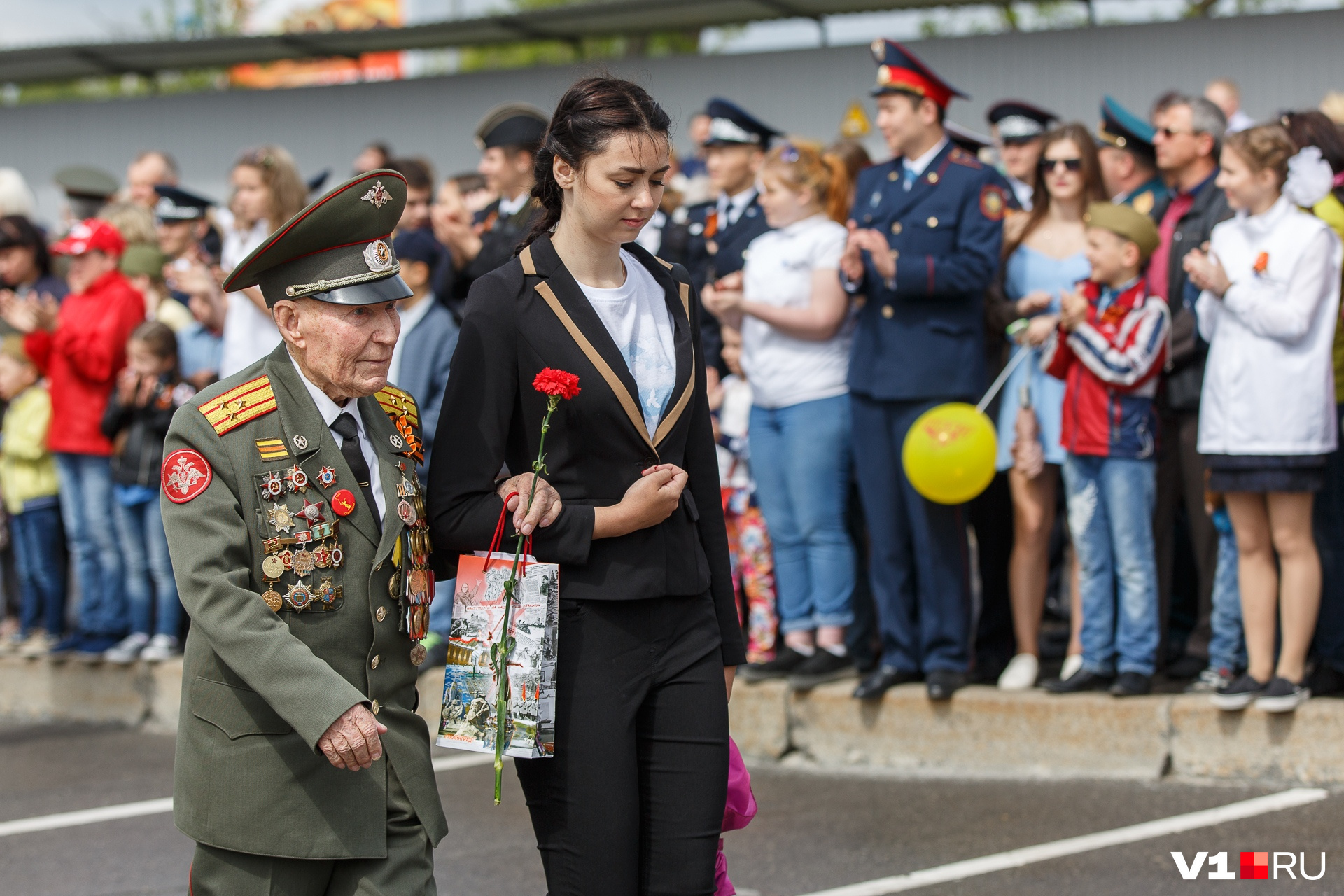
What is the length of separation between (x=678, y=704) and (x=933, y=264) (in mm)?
3321

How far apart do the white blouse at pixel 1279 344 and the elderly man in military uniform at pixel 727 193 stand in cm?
223

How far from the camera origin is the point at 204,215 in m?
9.02

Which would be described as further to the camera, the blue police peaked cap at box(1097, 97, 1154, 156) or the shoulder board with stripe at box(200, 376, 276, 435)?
the blue police peaked cap at box(1097, 97, 1154, 156)

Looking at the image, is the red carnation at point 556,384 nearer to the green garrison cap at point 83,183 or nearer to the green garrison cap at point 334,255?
the green garrison cap at point 334,255

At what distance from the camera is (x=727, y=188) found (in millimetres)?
7133

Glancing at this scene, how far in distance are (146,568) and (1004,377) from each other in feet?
14.9

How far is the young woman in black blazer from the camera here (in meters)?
3.04

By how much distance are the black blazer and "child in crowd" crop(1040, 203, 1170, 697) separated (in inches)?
126

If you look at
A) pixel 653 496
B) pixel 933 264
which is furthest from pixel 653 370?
pixel 933 264

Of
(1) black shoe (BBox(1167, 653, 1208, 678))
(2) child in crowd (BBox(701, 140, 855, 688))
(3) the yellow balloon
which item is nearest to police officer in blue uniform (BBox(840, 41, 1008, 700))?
(2) child in crowd (BBox(701, 140, 855, 688))

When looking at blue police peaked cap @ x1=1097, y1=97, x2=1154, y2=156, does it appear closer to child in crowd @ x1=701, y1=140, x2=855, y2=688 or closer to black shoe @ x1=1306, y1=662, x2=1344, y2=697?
child in crowd @ x1=701, y1=140, x2=855, y2=688

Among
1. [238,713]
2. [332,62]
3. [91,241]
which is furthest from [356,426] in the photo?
[332,62]

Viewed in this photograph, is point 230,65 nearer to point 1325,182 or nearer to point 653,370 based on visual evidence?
point 1325,182

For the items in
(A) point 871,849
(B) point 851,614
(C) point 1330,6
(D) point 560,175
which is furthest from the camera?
(C) point 1330,6
